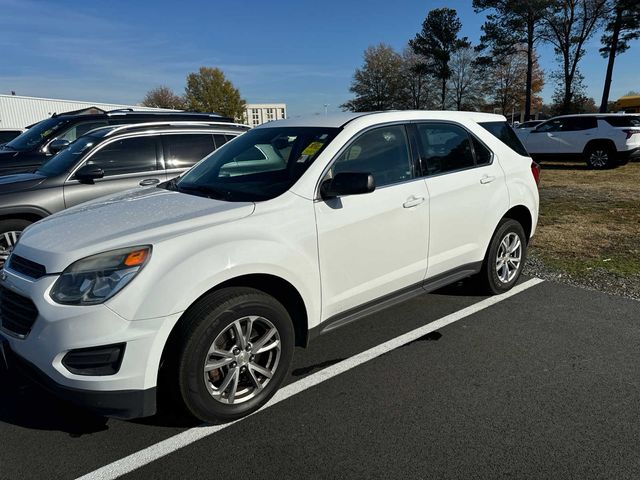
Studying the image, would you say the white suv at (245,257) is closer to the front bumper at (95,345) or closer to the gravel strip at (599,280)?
the front bumper at (95,345)

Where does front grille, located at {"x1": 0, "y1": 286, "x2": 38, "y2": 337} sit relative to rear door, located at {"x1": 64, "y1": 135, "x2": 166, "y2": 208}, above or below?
below

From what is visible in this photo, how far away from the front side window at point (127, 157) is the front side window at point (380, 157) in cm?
383

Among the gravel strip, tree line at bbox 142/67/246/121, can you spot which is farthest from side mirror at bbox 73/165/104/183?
tree line at bbox 142/67/246/121

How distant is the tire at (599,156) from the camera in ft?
48.6

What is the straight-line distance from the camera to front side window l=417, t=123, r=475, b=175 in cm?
378

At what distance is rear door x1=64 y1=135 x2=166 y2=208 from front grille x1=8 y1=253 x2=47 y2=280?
10.5ft

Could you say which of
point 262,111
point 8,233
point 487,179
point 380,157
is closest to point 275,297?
point 380,157

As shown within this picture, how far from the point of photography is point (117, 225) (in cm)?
269

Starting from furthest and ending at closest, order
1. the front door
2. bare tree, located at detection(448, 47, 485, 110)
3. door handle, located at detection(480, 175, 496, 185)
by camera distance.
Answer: bare tree, located at detection(448, 47, 485, 110), door handle, located at detection(480, 175, 496, 185), the front door

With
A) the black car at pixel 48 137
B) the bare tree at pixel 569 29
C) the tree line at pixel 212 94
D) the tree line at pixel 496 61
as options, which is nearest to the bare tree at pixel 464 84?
the tree line at pixel 496 61

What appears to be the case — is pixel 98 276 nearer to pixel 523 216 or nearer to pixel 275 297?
pixel 275 297

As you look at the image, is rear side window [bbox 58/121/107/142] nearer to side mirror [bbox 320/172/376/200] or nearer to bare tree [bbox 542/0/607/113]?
side mirror [bbox 320/172/376/200]

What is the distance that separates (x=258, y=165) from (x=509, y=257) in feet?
8.80

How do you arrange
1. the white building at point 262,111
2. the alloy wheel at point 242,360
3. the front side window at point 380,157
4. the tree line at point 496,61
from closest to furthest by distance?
the alloy wheel at point 242,360 < the front side window at point 380,157 < the tree line at point 496,61 < the white building at point 262,111
